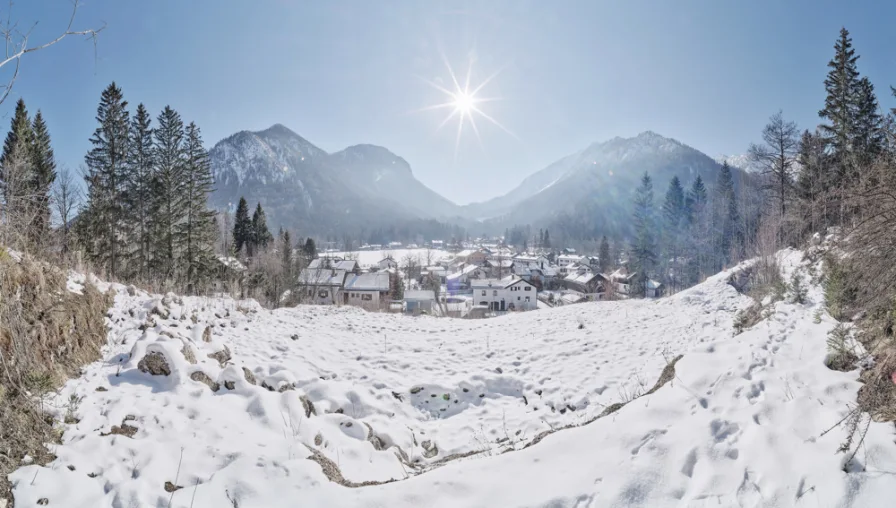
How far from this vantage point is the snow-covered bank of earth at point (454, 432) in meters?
3.11

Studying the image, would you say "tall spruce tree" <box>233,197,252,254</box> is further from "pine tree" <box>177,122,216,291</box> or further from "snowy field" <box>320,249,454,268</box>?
"snowy field" <box>320,249,454,268</box>

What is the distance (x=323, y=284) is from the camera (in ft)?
143

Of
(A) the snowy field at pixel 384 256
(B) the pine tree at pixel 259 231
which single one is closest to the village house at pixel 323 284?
(B) the pine tree at pixel 259 231

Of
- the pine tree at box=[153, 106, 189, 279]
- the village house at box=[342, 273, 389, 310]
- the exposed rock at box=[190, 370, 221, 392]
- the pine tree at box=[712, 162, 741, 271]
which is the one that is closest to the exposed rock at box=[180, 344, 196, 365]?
the exposed rock at box=[190, 370, 221, 392]

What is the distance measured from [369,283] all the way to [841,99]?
150 feet

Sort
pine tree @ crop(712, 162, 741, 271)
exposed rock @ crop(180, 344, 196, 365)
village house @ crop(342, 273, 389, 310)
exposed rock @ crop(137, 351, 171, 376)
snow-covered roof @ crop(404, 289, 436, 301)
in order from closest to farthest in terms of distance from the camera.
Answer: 1. exposed rock @ crop(137, 351, 171, 376)
2. exposed rock @ crop(180, 344, 196, 365)
3. pine tree @ crop(712, 162, 741, 271)
4. snow-covered roof @ crop(404, 289, 436, 301)
5. village house @ crop(342, 273, 389, 310)

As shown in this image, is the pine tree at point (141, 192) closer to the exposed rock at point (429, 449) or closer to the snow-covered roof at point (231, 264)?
the snow-covered roof at point (231, 264)

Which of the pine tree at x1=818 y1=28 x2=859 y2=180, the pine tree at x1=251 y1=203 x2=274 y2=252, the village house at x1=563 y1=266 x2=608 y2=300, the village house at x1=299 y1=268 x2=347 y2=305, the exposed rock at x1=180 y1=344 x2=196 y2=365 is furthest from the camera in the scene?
the village house at x1=563 y1=266 x2=608 y2=300

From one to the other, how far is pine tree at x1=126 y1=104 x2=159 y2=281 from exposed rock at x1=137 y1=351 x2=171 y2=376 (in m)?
22.0

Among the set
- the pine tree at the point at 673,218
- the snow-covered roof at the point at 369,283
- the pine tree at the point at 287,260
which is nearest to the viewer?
the pine tree at the point at 287,260

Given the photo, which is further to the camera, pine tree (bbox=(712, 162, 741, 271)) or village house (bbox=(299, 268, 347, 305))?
pine tree (bbox=(712, 162, 741, 271))

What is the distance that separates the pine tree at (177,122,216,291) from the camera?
79.4ft

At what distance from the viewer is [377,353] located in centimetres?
1055

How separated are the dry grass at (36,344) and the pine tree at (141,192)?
20.6 meters
